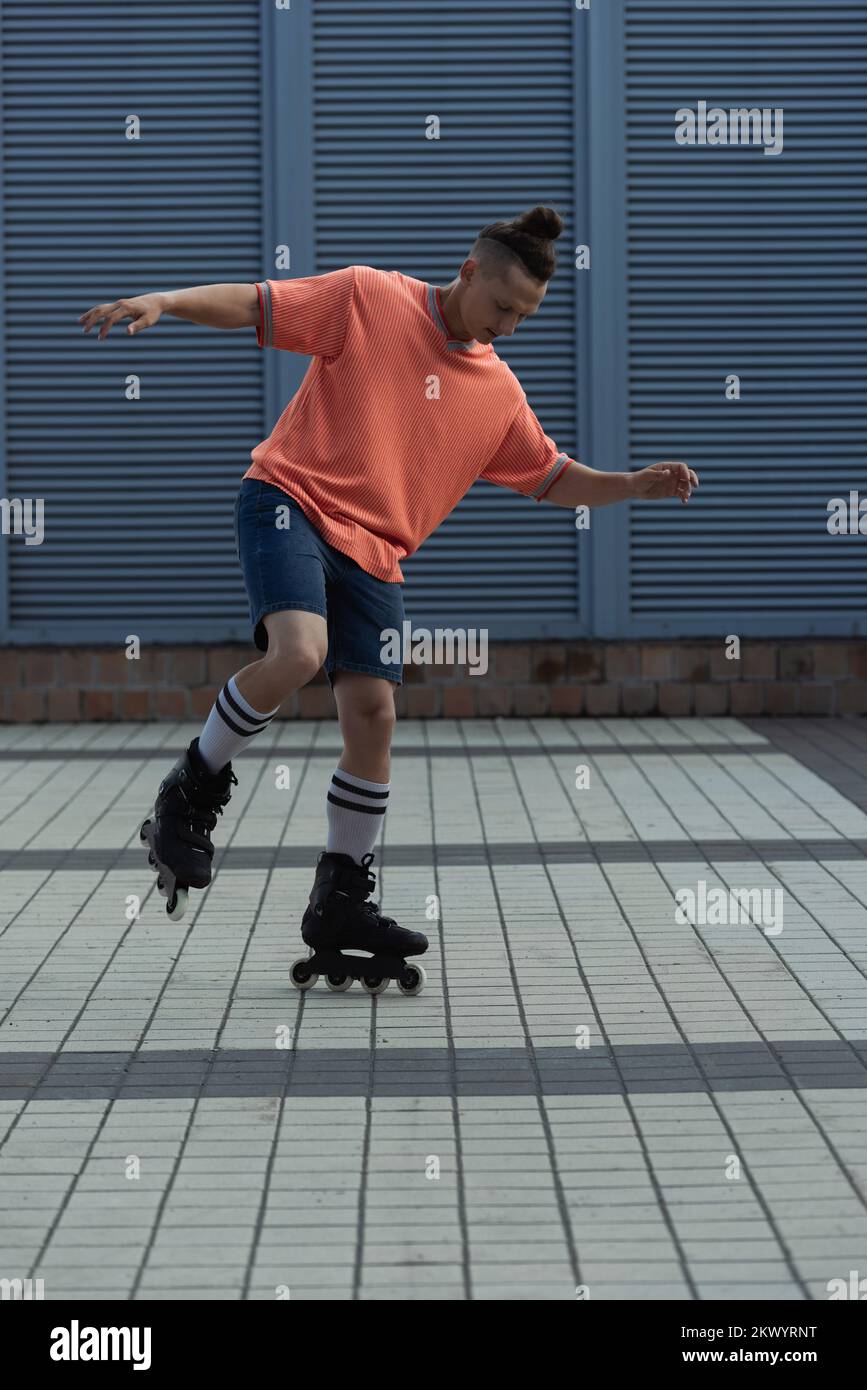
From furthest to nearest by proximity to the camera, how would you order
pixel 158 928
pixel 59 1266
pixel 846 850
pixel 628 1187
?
pixel 846 850 < pixel 158 928 < pixel 628 1187 < pixel 59 1266

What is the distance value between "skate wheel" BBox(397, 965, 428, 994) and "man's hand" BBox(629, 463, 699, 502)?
1.34 m

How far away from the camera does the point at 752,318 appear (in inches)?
404

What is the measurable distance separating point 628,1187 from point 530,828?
3745 mm

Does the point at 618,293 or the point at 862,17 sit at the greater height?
the point at 862,17

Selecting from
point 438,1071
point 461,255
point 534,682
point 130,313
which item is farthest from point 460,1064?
point 461,255

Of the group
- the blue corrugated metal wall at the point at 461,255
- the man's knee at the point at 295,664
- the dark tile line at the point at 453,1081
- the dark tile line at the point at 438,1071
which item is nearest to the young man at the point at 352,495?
the man's knee at the point at 295,664

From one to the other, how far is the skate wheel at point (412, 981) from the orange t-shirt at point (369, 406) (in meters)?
1.00

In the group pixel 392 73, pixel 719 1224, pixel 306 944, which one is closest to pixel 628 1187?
pixel 719 1224

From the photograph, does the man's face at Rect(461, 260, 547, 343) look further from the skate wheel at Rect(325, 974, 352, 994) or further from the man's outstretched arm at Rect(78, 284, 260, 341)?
the skate wheel at Rect(325, 974, 352, 994)

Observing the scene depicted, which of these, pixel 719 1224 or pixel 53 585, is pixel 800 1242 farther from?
pixel 53 585

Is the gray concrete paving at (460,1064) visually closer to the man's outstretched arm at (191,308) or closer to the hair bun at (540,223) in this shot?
the man's outstretched arm at (191,308)

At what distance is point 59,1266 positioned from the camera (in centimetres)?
300

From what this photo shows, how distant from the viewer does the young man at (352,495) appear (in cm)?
445

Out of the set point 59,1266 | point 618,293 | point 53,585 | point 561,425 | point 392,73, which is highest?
point 392,73
